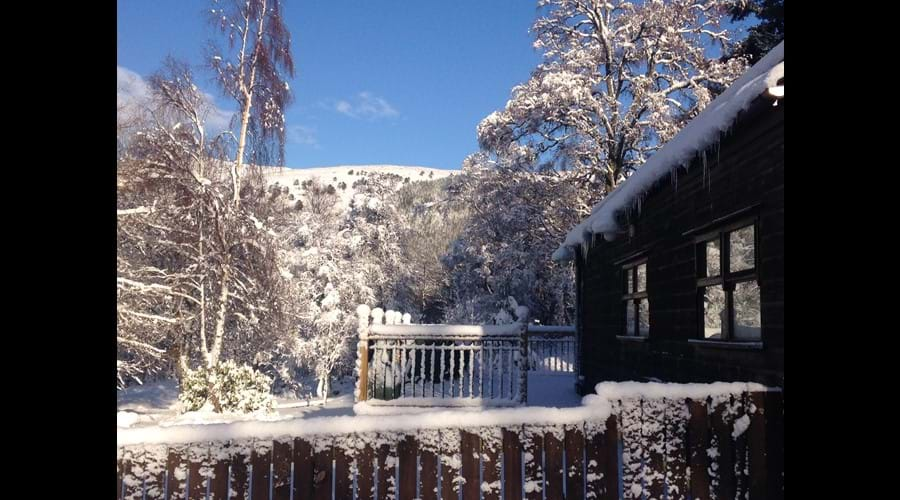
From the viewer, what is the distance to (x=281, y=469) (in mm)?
2562

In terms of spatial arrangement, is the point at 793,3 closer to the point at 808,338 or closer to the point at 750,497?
the point at 808,338

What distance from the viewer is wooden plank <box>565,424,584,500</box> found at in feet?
8.89

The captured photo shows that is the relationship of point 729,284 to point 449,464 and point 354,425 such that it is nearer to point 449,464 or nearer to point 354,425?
point 449,464

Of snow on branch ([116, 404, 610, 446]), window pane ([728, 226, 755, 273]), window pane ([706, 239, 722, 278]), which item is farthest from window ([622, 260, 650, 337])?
snow on branch ([116, 404, 610, 446])

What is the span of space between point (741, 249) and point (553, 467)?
3.58 metres

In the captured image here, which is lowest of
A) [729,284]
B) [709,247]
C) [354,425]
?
[354,425]

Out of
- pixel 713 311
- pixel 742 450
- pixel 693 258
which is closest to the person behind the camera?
pixel 742 450

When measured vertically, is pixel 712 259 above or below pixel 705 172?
below

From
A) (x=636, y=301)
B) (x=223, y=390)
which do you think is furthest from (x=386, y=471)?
(x=223, y=390)

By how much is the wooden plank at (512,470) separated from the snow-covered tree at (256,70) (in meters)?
12.5

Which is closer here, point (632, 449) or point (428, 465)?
point (428, 465)

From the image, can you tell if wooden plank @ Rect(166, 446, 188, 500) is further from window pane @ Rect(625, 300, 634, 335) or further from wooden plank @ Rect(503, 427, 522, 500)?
window pane @ Rect(625, 300, 634, 335)

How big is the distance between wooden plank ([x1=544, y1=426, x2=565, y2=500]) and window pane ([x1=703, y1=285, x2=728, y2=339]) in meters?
3.60
